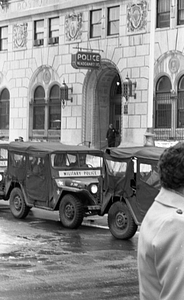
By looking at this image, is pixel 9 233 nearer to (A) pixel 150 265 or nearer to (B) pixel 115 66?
(A) pixel 150 265

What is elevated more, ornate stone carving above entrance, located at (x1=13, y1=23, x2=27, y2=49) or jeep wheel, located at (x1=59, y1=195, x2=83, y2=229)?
ornate stone carving above entrance, located at (x1=13, y1=23, x2=27, y2=49)

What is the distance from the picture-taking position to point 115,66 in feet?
111

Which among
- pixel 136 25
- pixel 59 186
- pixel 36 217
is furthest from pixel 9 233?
pixel 136 25

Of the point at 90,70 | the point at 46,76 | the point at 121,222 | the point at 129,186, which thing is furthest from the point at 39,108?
the point at 121,222

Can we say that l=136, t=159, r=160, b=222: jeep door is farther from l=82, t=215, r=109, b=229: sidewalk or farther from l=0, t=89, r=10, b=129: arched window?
l=0, t=89, r=10, b=129: arched window

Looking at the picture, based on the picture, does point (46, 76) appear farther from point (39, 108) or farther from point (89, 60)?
point (89, 60)

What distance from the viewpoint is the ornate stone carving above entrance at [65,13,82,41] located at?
3606 cm

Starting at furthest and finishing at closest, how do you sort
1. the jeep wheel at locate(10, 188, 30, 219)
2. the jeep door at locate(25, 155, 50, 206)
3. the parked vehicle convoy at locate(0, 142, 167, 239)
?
the jeep wheel at locate(10, 188, 30, 219), the jeep door at locate(25, 155, 50, 206), the parked vehicle convoy at locate(0, 142, 167, 239)

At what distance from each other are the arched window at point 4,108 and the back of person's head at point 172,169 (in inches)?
1509

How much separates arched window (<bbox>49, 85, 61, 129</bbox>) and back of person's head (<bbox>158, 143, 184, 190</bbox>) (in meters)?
33.9

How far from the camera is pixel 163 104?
31.5 metres

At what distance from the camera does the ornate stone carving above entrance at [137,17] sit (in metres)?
32.2

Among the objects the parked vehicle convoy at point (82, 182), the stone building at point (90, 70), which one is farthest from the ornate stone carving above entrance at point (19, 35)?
the parked vehicle convoy at point (82, 182)

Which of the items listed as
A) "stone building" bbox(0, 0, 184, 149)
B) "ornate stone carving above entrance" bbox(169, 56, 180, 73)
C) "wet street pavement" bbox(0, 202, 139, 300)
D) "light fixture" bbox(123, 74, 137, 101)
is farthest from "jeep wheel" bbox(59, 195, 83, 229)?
"light fixture" bbox(123, 74, 137, 101)
